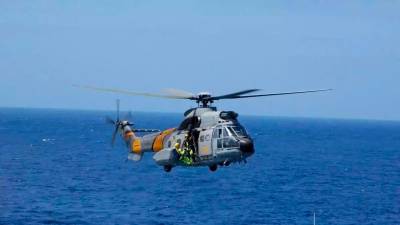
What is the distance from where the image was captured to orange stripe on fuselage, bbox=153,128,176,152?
159 feet

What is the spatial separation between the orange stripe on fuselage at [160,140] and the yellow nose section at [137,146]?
8.71 ft

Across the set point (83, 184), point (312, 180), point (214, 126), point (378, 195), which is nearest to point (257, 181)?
point (312, 180)

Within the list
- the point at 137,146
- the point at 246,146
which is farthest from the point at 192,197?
the point at 246,146

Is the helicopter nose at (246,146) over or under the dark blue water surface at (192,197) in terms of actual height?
over

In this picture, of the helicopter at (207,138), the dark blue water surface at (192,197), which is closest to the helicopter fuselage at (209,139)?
the helicopter at (207,138)

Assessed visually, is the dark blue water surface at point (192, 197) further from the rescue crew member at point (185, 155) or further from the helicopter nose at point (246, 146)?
the helicopter nose at point (246, 146)

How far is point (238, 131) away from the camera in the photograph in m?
43.1

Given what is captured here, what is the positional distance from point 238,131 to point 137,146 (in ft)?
42.1

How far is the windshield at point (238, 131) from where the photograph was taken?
42.9 metres

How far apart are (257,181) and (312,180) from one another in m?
15.3

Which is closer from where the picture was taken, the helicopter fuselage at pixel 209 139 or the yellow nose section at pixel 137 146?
the helicopter fuselage at pixel 209 139

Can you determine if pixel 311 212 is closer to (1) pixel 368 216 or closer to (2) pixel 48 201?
(1) pixel 368 216

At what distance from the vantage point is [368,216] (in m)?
135

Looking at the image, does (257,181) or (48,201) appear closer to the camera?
(48,201)
